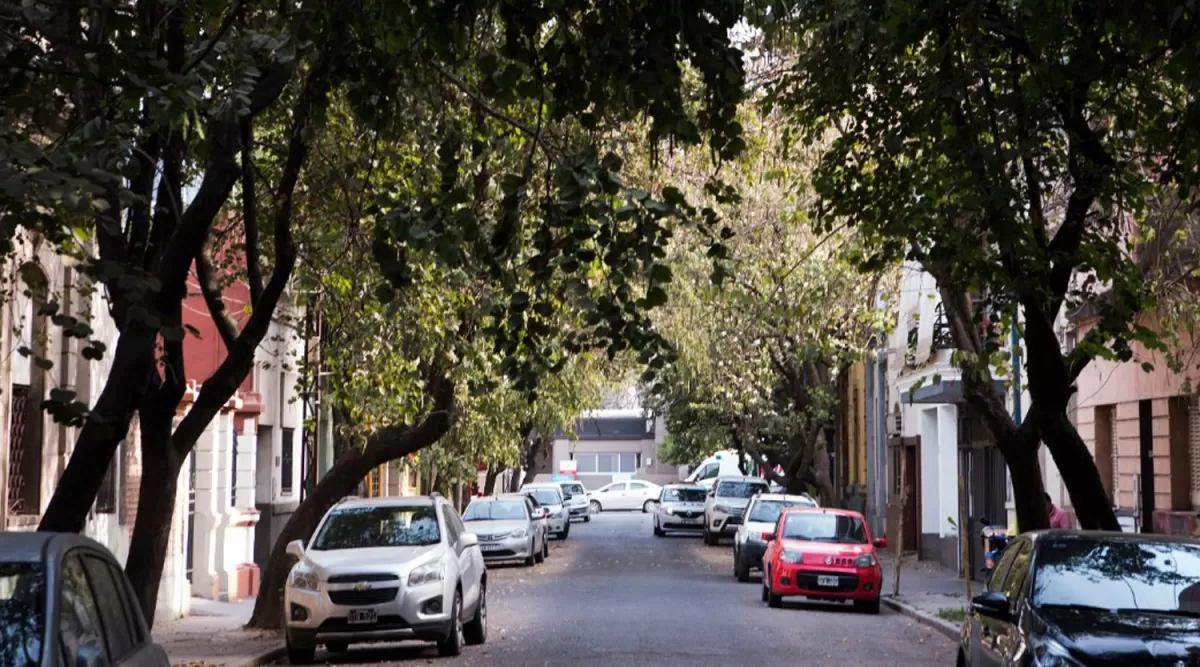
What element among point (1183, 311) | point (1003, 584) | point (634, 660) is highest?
point (1183, 311)

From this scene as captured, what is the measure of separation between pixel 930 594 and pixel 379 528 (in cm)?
1203

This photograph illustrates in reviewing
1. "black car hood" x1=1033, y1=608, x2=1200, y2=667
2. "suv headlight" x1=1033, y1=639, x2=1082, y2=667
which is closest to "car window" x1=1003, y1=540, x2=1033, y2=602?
"black car hood" x1=1033, y1=608, x2=1200, y2=667

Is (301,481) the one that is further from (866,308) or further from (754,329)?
(866,308)

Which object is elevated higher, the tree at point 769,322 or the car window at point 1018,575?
the tree at point 769,322

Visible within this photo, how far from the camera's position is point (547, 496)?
173ft

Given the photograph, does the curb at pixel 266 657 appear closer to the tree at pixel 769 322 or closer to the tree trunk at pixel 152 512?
the tree trunk at pixel 152 512

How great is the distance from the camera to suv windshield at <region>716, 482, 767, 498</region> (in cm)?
4678

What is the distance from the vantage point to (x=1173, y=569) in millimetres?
10617

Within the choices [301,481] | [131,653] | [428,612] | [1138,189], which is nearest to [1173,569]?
[1138,189]

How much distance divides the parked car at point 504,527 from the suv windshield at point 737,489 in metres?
9.00

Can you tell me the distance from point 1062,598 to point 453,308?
35.9 ft

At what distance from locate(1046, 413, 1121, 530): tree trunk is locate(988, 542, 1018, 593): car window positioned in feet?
10.1

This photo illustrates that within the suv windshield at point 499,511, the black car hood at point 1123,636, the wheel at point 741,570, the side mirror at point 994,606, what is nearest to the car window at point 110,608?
the black car hood at point 1123,636

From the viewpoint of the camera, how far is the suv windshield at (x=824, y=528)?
26516mm
